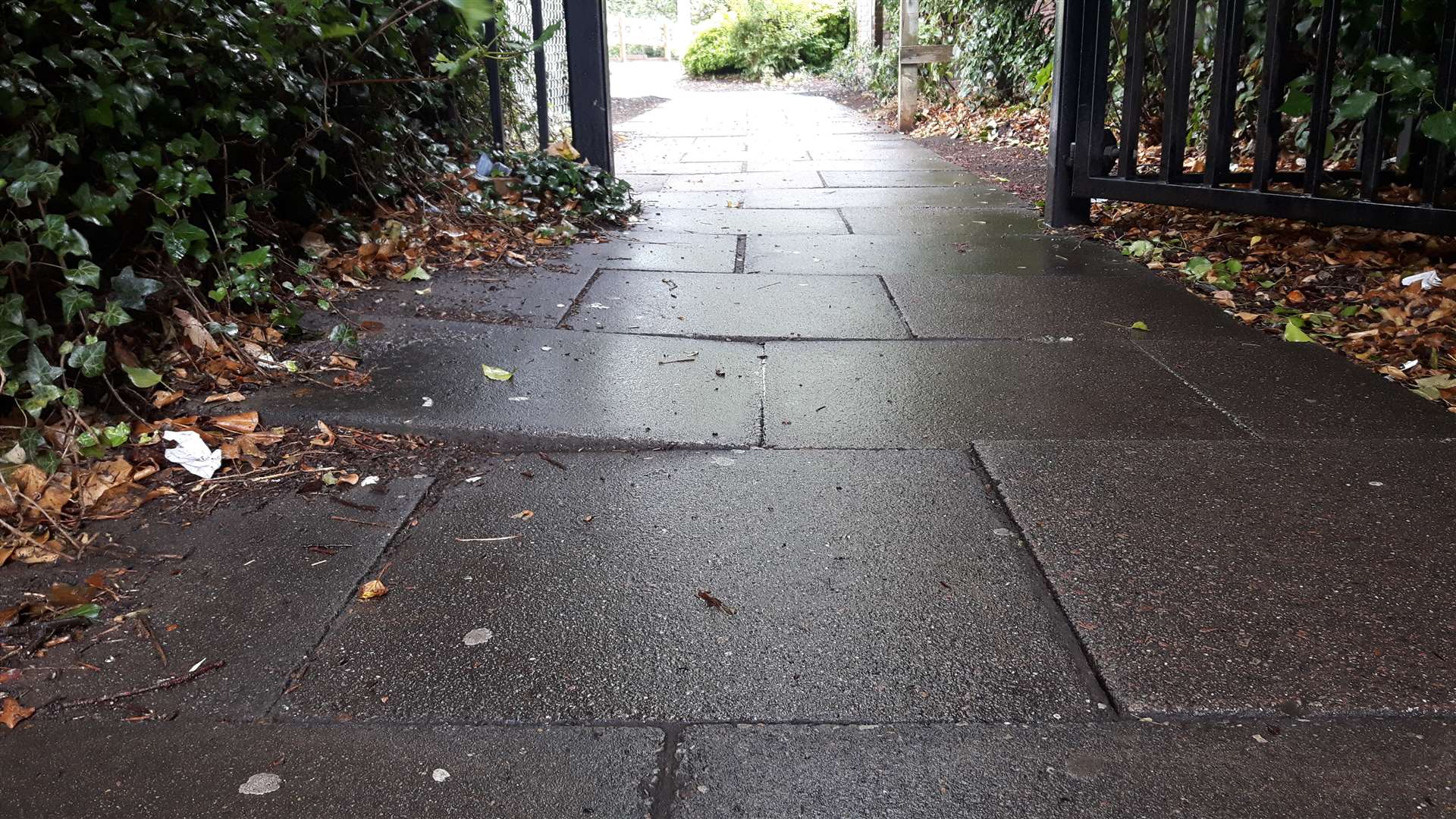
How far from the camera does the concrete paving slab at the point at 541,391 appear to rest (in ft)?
9.02

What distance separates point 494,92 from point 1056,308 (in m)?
3.27

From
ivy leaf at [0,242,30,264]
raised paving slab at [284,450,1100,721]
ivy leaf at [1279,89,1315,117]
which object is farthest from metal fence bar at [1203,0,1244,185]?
ivy leaf at [0,242,30,264]

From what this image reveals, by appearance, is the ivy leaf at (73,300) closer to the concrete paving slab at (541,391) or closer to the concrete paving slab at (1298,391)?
the concrete paving slab at (541,391)

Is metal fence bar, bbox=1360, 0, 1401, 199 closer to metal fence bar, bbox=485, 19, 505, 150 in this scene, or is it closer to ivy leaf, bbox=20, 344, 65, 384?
metal fence bar, bbox=485, 19, 505, 150

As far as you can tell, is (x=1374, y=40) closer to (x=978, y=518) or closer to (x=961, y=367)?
(x=961, y=367)

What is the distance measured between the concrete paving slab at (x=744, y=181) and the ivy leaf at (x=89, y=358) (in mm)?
5378

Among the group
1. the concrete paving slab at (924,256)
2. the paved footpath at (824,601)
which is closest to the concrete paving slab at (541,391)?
the paved footpath at (824,601)

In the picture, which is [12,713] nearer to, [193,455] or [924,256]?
[193,455]

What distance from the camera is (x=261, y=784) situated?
1481 millimetres

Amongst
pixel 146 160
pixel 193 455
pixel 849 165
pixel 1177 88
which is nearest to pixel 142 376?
pixel 193 455

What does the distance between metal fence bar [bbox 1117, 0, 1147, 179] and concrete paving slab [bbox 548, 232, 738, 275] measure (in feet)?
6.28

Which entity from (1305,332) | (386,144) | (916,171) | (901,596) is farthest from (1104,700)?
(916,171)

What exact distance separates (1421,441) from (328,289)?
3384 millimetres

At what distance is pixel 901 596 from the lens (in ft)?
6.43
